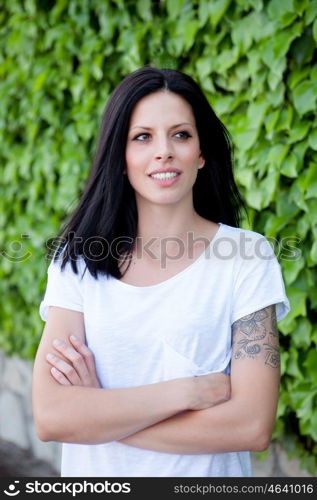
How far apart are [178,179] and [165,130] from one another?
137 mm

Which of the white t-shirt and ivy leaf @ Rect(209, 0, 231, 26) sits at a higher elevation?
ivy leaf @ Rect(209, 0, 231, 26)

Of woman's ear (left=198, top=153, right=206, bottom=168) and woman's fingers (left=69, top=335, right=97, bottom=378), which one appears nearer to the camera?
woman's fingers (left=69, top=335, right=97, bottom=378)

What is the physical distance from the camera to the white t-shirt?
1873 mm

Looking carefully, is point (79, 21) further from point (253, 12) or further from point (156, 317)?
point (156, 317)

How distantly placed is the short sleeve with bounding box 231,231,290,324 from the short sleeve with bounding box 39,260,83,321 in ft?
1.43

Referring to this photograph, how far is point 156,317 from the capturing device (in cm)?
189

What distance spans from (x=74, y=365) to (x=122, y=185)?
21.2 inches

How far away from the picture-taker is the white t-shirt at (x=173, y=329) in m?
1.87

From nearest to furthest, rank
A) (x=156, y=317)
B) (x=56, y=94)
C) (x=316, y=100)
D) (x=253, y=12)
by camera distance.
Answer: (x=156, y=317)
(x=316, y=100)
(x=253, y=12)
(x=56, y=94)

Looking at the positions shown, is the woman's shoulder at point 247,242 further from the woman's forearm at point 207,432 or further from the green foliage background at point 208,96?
the green foliage background at point 208,96
